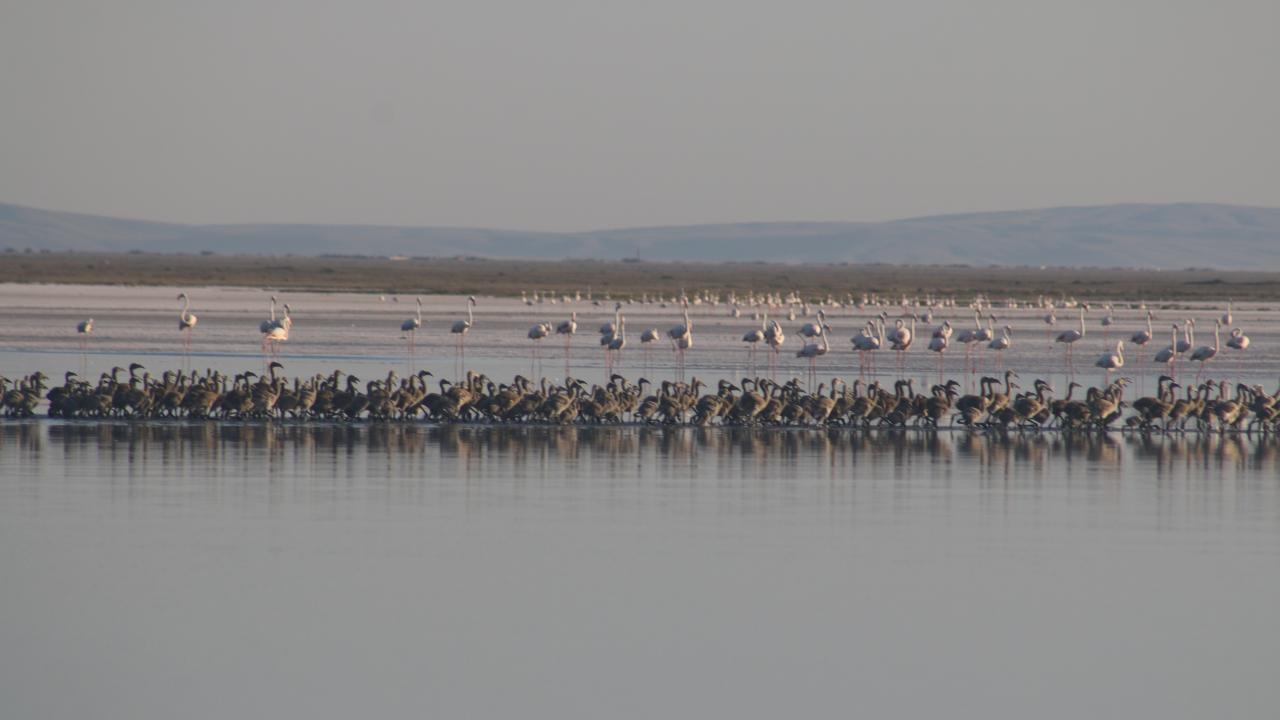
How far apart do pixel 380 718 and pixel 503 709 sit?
72cm

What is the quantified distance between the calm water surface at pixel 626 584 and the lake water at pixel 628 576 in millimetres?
40

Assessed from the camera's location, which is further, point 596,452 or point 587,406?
point 587,406

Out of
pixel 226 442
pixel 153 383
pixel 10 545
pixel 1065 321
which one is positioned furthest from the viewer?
pixel 1065 321

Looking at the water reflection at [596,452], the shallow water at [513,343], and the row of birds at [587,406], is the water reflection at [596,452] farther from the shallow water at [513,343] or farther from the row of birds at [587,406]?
the shallow water at [513,343]

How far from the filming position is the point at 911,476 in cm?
2072

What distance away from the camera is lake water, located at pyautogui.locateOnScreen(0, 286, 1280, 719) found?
11.4 m

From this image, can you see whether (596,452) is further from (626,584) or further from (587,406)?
(626,584)

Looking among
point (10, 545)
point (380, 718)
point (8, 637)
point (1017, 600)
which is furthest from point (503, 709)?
point (10, 545)

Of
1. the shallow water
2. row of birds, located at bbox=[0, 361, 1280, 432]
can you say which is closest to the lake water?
Result: row of birds, located at bbox=[0, 361, 1280, 432]

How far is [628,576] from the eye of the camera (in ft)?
47.4

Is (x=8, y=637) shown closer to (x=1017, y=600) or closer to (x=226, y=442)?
(x=1017, y=600)

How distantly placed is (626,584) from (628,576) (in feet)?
0.95

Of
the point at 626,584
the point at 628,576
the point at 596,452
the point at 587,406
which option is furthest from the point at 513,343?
the point at 626,584

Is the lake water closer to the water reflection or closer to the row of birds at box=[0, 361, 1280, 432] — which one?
the water reflection
